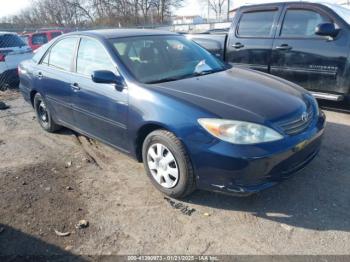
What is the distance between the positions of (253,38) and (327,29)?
54.8 inches

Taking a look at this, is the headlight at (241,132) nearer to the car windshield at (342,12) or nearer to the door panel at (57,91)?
the door panel at (57,91)

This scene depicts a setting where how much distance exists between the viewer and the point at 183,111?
10.1ft

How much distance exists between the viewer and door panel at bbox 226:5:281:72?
6.01 metres

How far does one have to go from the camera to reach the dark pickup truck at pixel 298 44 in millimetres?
5207

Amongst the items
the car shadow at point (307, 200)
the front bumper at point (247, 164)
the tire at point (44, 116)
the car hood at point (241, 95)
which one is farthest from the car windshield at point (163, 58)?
the tire at point (44, 116)

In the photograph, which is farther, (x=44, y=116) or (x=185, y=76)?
(x=44, y=116)

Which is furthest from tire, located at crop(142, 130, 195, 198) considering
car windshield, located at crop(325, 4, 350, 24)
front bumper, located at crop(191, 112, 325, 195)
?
car windshield, located at crop(325, 4, 350, 24)

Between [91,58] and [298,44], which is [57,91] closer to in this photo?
[91,58]

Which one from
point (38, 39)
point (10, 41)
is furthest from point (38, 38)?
point (10, 41)

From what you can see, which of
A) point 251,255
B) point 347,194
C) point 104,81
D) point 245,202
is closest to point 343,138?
point 347,194

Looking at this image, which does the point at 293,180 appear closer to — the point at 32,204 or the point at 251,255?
the point at 251,255

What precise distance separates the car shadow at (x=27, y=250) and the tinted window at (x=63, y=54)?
2.34 meters

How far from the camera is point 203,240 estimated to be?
283 centimetres

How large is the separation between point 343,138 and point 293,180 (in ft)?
4.88
